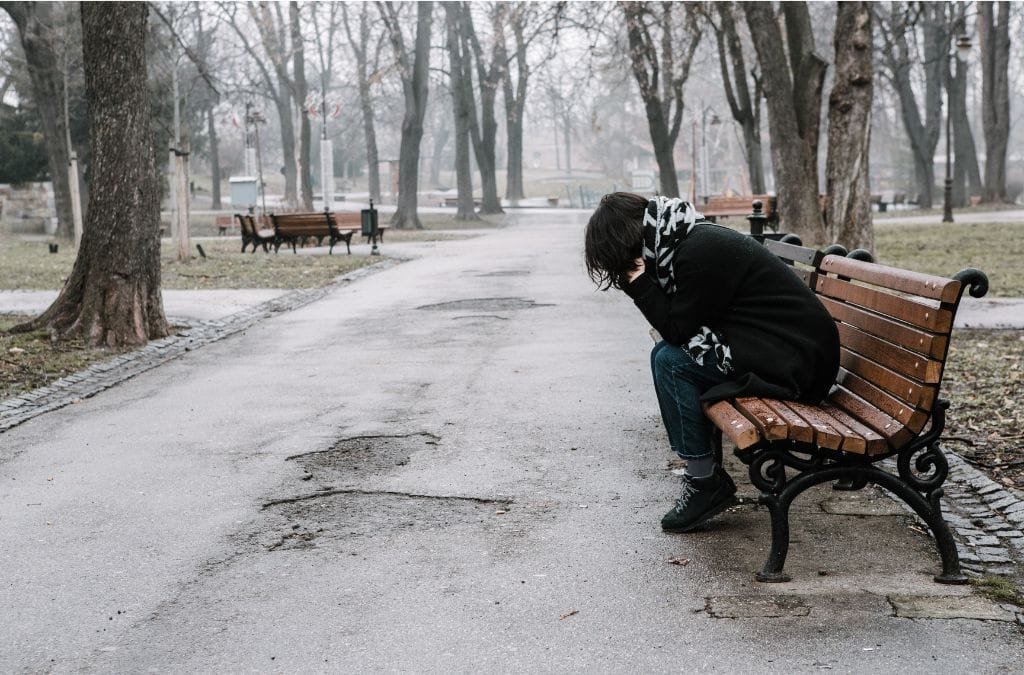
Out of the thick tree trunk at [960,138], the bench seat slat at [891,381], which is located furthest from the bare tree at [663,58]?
the bench seat slat at [891,381]

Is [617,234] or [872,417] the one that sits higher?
[617,234]

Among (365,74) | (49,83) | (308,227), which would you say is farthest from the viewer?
(365,74)

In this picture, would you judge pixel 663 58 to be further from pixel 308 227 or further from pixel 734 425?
pixel 734 425

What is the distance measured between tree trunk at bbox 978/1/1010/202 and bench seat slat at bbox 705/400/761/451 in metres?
36.3

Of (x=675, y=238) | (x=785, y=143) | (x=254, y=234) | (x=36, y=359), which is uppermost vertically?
(x=785, y=143)

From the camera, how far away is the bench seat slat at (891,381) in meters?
4.08

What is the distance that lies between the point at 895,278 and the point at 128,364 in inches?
274

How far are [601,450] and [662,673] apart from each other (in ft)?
9.53

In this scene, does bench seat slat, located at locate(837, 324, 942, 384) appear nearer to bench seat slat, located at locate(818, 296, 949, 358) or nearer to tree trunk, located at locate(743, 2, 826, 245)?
bench seat slat, located at locate(818, 296, 949, 358)

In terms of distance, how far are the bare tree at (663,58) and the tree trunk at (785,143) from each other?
408 cm

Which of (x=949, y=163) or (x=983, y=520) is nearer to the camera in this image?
(x=983, y=520)

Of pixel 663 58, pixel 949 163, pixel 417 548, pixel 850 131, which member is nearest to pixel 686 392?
pixel 417 548

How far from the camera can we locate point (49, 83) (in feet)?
105

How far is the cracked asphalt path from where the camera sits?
3.65 meters
